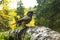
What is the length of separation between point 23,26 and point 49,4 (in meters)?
9.81

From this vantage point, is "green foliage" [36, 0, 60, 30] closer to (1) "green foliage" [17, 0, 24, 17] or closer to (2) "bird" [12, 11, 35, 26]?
(1) "green foliage" [17, 0, 24, 17]

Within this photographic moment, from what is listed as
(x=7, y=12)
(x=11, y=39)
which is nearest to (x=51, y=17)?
(x=7, y=12)

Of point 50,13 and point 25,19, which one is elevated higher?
point 25,19

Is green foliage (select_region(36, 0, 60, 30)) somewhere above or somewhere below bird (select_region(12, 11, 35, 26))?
below

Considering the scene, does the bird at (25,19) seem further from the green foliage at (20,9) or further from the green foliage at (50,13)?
the green foliage at (20,9)

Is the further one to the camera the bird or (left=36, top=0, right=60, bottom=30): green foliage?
(left=36, top=0, right=60, bottom=30): green foliage

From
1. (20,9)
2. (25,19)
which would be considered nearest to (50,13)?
(20,9)

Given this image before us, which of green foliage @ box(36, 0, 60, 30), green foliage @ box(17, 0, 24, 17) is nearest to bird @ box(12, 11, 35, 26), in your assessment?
green foliage @ box(36, 0, 60, 30)

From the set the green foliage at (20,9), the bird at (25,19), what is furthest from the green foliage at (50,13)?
the bird at (25,19)

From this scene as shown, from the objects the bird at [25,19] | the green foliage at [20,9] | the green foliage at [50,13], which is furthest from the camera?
the green foliage at [20,9]

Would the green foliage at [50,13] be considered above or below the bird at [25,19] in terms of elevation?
below

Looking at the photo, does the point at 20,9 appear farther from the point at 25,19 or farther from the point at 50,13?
the point at 25,19

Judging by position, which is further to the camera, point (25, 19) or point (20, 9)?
point (20, 9)

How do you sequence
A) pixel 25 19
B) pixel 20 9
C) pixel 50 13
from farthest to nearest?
pixel 20 9
pixel 50 13
pixel 25 19
